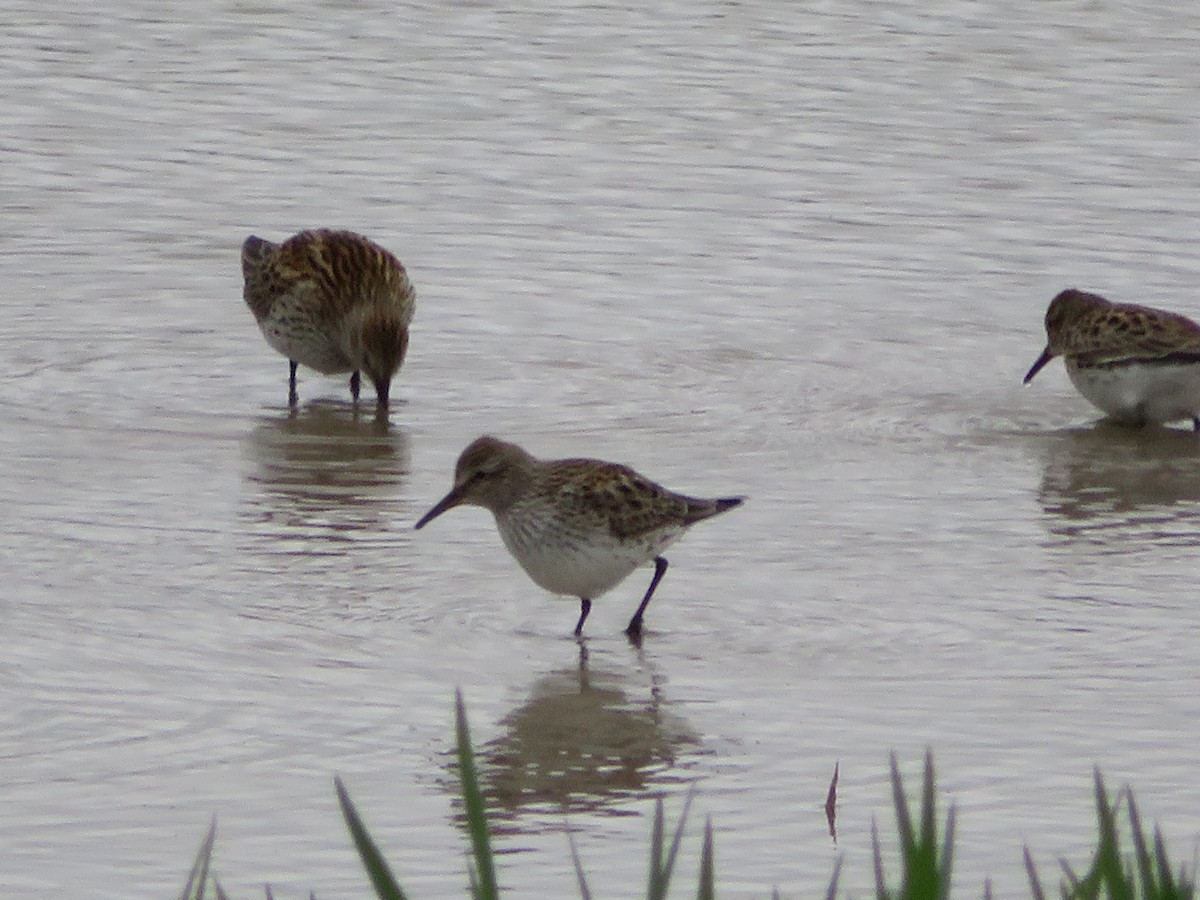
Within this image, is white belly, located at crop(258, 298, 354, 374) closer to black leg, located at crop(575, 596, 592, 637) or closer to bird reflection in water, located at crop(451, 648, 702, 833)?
black leg, located at crop(575, 596, 592, 637)

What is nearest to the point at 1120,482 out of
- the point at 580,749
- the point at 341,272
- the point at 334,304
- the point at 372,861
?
the point at 334,304

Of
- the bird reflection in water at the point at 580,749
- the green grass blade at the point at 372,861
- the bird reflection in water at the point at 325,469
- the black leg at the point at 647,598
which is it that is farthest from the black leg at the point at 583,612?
the green grass blade at the point at 372,861

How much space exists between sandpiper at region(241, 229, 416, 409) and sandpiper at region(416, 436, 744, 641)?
3.16 meters

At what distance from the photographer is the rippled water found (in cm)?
731

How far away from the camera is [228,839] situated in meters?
6.84

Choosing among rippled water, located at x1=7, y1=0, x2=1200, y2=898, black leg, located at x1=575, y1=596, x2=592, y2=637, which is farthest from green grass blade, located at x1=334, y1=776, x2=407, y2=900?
black leg, located at x1=575, y1=596, x2=592, y2=637

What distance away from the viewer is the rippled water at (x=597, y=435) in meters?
7.31

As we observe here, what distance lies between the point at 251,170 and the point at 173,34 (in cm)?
364

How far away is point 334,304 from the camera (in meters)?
12.7

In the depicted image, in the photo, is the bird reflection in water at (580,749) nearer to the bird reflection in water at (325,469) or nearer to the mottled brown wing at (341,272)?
the bird reflection in water at (325,469)

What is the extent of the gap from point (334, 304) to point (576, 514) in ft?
13.5

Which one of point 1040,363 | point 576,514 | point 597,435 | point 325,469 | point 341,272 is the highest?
point 576,514

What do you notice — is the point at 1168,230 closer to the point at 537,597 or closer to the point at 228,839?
the point at 537,597

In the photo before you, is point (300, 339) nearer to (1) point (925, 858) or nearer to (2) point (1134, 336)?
(2) point (1134, 336)
